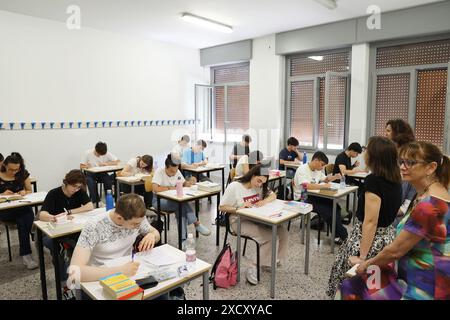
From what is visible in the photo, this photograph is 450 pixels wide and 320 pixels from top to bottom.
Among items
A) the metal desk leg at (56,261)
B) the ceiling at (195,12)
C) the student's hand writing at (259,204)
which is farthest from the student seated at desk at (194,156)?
the metal desk leg at (56,261)

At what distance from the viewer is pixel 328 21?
588 cm

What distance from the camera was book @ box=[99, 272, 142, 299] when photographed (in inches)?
62.4

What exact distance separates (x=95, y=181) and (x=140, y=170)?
40.3 inches

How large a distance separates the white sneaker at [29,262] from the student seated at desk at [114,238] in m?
1.73

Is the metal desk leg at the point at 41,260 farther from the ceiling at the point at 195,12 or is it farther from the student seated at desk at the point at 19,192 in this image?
the ceiling at the point at 195,12

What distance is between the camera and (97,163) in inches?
227

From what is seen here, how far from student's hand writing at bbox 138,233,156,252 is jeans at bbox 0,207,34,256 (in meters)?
1.95

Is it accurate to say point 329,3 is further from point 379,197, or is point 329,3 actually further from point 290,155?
point 379,197

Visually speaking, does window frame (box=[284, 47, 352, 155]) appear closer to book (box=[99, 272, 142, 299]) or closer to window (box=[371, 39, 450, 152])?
window (box=[371, 39, 450, 152])

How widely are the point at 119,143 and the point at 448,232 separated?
629 centimetres

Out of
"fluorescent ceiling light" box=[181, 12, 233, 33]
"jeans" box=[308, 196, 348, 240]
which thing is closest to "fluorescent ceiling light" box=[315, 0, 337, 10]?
"fluorescent ceiling light" box=[181, 12, 233, 33]

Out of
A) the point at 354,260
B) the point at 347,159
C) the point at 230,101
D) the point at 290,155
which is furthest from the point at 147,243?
the point at 230,101

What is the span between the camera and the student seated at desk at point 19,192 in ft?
11.2

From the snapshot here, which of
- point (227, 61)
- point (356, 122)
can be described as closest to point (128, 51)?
point (227, 61)
